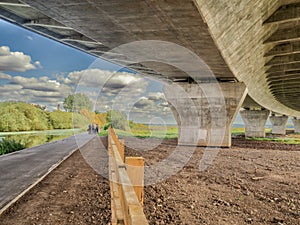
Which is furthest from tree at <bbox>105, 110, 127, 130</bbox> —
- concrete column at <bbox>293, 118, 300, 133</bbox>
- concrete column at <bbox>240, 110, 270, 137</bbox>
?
concrete column at <bbox>293, 118, 300, 133</bbox>

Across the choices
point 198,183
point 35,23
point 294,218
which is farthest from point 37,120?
point 294,218

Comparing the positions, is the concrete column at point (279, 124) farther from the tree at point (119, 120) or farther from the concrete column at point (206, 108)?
the concrete column at point (206, 108)

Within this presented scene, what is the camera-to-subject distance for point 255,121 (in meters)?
53.2

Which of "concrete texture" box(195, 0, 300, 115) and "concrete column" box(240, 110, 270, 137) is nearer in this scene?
"concrete texture" box(195, 0, 300, 115)

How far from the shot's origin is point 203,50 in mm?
13398

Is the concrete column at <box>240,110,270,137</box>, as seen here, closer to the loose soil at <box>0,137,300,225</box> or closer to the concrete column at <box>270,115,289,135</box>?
the concrete column at <box>270,115,289,135</box>

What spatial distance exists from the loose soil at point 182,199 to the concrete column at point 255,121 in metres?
40.7

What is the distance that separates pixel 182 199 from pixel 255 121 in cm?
4843

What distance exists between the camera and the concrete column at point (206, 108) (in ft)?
75.8

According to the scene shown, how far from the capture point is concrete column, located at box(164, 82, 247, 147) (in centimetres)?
2311

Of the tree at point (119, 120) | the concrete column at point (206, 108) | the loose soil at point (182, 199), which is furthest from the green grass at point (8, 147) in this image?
the tree at point (119, 120)

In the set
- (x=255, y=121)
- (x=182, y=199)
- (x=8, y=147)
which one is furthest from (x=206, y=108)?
(x=255, y=121)

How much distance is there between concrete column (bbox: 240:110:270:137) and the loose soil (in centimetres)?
4074

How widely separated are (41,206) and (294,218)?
20.1 ft
